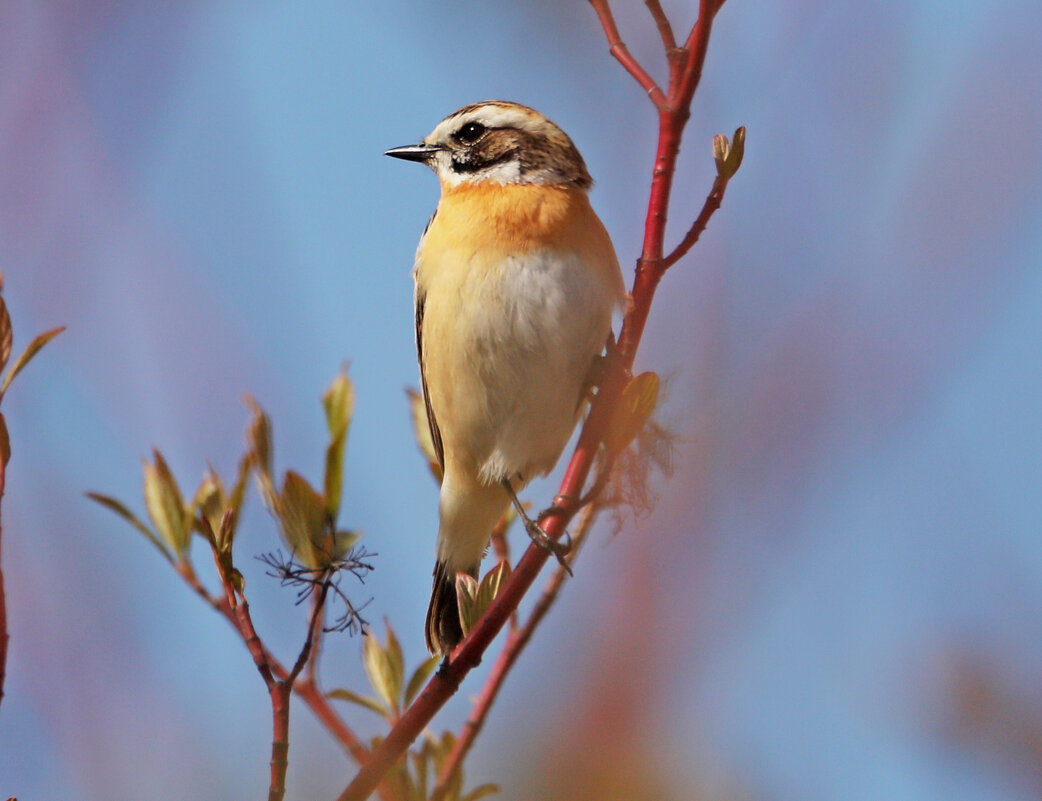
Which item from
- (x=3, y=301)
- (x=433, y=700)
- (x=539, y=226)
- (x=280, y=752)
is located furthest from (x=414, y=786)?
(x=539, y=226)

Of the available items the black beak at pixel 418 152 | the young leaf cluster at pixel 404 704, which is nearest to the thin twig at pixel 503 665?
the young leaf cluster at pixel 404 704

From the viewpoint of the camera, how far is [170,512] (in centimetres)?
338

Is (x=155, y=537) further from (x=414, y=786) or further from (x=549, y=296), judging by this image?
(x=549, y=296)

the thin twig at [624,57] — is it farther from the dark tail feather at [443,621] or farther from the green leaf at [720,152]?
the dark tail feather at [443,621]

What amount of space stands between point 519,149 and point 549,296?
1310 mm

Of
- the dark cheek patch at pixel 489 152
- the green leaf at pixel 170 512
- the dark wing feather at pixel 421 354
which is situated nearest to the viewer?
the green leaf at pixel 170 512

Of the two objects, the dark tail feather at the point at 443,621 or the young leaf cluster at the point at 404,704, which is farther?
the dark tail feather at the point at 443,621

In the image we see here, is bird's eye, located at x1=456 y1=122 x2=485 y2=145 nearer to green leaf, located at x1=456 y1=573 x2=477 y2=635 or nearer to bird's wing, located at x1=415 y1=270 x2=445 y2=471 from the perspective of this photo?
bird's wing, located at x1=415 y1=270 x2=445 y2=471

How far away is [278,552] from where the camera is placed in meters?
3.14

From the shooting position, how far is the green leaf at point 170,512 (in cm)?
338

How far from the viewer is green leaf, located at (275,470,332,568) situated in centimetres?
320

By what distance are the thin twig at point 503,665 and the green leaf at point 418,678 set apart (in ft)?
1.12

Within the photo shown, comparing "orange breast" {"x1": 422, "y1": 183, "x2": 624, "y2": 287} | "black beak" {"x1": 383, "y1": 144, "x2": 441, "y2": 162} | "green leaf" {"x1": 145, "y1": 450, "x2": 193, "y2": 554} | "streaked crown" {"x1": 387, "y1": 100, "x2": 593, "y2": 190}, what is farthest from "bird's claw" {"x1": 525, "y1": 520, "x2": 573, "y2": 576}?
"black beak" {"x1": 383, "y1": 144, "x2": 441, "y2": 162}

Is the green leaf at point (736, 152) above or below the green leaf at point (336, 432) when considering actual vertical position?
above
